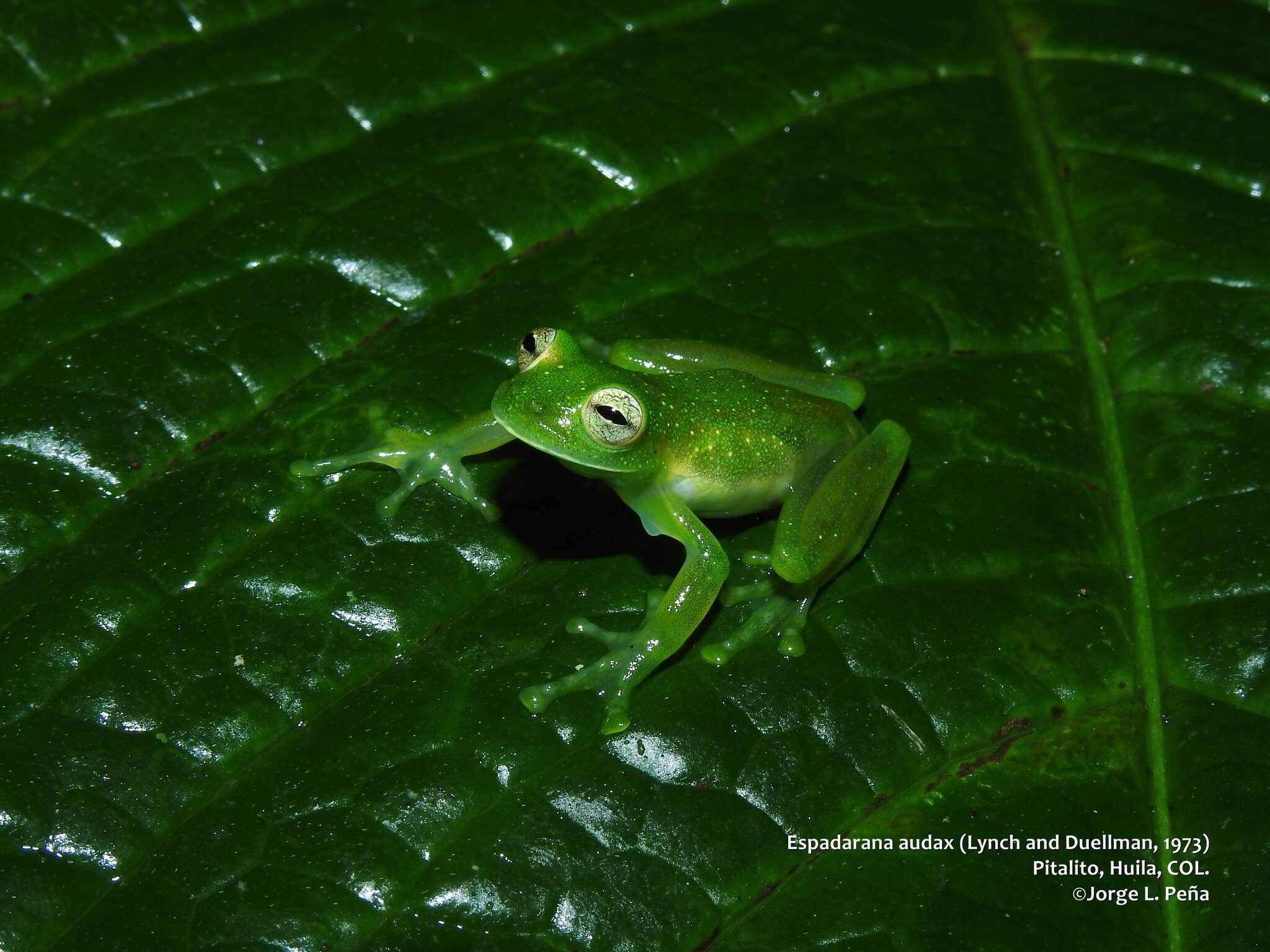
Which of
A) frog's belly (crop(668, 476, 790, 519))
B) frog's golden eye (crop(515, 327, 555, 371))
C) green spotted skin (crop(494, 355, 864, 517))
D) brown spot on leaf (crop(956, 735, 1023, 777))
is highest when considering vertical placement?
frog's golden eye (crop(515, 327, 555, 371))

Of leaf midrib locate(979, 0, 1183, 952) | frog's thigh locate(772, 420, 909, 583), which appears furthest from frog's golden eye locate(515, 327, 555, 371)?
leaf midrib locate(979, 0, 1183, 952)

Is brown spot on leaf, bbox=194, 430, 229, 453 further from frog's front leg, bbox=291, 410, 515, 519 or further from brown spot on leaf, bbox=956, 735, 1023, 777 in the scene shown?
brown spot on leaf, bbox=956, 735, 1023, 777

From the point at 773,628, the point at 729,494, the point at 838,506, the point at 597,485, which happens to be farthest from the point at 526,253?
the point at 773,628

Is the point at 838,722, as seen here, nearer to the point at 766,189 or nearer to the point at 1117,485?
the point at 1117,485

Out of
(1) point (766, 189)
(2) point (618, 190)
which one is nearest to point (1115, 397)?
(1) point (766, 189)

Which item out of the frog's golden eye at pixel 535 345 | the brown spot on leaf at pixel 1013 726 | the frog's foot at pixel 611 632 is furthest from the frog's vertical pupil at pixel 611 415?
the brown spot on leaf at pixel 1013 726

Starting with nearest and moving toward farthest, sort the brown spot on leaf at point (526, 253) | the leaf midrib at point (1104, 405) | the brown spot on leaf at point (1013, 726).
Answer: the leaf midrib at point (1104, 405) < the brown spot on leaf at point (1013, 726) < the brown spot on leaf at point (526, 253)

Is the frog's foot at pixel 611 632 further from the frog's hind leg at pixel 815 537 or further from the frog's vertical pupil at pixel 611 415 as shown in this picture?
the frog's vertical pupil at pixel 611 415
